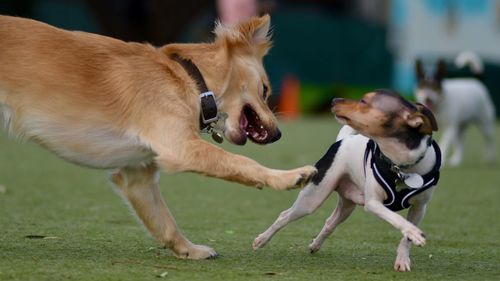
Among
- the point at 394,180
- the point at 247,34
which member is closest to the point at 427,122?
the point at 394,180

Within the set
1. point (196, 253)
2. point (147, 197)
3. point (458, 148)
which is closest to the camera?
point (196, 253)

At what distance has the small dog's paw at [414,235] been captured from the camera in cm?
475

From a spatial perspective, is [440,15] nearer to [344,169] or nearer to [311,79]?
[311,79]

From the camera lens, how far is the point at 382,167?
5.12m

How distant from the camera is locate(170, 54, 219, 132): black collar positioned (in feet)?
16.7

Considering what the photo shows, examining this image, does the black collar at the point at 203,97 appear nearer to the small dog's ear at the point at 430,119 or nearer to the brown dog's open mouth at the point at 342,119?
the brown dog's open mouth at the point at 342,119

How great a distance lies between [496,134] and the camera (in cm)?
1708

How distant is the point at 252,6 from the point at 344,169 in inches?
378

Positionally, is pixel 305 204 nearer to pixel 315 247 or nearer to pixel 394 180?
pixel 315 247

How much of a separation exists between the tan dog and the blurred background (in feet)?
47.1

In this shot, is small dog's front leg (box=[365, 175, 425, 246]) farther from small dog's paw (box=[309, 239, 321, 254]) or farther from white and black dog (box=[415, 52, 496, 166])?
white and black dog (box=[415, 52, 496, 166])

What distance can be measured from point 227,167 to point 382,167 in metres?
0.84

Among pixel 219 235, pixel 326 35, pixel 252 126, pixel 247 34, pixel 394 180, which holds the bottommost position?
pixel 326 35

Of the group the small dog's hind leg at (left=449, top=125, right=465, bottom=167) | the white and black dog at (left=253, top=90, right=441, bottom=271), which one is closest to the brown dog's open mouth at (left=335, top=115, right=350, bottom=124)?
the white and black dog at (left=253, top=90, right=441, bottom=271)
